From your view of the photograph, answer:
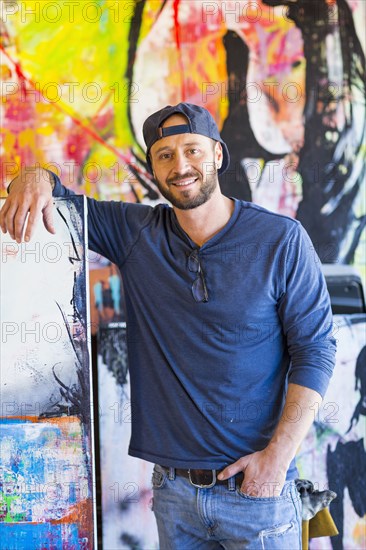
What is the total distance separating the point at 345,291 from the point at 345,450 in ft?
2.17

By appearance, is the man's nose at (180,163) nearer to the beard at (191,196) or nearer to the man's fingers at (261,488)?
the beard at (191,196)

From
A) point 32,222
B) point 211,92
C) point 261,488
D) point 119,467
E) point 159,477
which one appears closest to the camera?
point 261,488

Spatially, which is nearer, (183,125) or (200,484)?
(200,484)

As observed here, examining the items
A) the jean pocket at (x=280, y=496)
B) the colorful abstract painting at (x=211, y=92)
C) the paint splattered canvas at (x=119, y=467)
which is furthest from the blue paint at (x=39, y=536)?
the colorful abstract painting at (x=211, y=92)

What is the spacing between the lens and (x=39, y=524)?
1942mm

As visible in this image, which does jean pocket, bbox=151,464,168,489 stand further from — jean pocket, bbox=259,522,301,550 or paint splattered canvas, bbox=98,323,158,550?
paint splattered canvas, bbox=98,323,158,550

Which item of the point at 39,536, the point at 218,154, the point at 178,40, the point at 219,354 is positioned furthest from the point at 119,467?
the point at 178,40

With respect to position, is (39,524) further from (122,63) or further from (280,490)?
(122,63)

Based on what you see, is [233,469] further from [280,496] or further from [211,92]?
[211,92]

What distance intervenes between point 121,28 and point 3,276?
5.16 ft

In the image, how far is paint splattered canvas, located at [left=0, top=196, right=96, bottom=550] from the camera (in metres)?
1.94

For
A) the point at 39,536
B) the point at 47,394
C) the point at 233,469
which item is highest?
the point at 47,394

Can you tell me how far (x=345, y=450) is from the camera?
2.71 meters

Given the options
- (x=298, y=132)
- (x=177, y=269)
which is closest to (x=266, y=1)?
(x=298, y=132)
